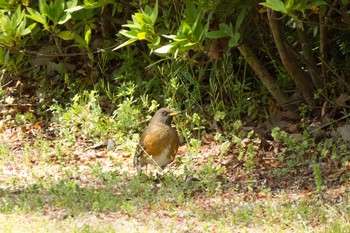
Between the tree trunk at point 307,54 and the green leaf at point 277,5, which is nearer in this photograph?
the green leaf at point 277,5

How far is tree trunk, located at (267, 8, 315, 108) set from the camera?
7.56m

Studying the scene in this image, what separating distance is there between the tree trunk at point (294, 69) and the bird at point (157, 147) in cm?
115

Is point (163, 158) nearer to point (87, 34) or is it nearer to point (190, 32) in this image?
point (190, 32)

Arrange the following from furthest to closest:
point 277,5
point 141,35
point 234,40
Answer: point 141,35, point 234,40, point 277,5

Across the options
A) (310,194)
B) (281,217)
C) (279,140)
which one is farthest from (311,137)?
(281,217)

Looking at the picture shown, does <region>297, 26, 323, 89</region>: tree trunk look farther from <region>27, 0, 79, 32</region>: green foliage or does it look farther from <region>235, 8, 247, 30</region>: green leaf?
<region>27, 0, 79, 32</region>: green foliage

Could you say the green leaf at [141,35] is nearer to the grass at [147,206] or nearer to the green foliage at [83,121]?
the grass at [147,206]

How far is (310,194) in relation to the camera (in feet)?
21.9

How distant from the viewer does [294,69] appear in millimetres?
7906

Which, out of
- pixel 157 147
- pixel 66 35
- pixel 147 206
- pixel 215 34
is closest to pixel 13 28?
pixel 66 35

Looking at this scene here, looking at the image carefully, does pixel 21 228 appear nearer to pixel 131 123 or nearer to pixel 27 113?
pixel 131 123

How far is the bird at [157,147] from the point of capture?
7.51 m

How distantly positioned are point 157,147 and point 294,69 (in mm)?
1412

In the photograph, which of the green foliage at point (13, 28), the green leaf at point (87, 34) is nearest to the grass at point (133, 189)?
the green leaf at point (87, 34)
